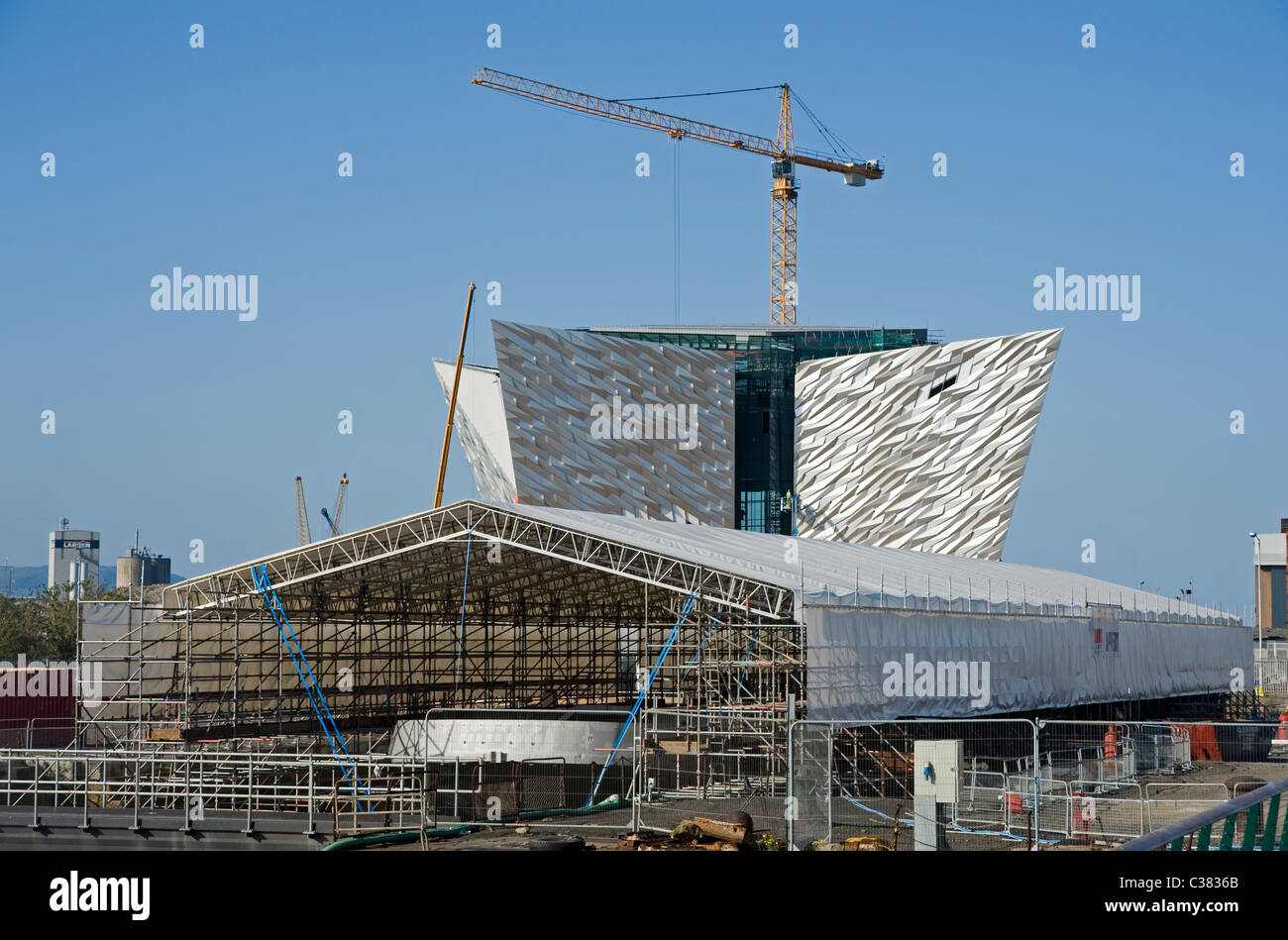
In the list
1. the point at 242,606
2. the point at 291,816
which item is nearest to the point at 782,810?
the point at 291,816

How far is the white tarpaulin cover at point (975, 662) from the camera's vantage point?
1176 inches

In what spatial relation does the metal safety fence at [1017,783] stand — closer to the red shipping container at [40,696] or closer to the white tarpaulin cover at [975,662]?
the white tarpaulin cover at [975,662]

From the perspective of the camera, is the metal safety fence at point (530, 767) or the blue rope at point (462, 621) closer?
the metal safety fence at point (530, 767)

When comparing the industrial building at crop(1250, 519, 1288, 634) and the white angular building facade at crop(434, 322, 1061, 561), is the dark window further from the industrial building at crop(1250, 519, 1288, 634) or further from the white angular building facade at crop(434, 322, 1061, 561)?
the industrial building at crop(1250, 519, 1288, 634)

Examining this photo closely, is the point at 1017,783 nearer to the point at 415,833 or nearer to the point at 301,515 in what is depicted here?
the point at 415,833

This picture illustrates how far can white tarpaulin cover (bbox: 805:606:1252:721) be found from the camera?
98.0ft

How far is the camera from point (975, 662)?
3475 centimetres

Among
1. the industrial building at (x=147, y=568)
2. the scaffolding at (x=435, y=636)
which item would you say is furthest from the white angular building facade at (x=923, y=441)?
the industrial building at (x=147, y=568)

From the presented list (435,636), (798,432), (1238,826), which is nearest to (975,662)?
(435,636)

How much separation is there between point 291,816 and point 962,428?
48.3 m

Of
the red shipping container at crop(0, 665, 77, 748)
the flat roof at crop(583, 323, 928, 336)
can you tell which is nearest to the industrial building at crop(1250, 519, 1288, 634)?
the flat roof at crop(583, 323, 928, 336)
